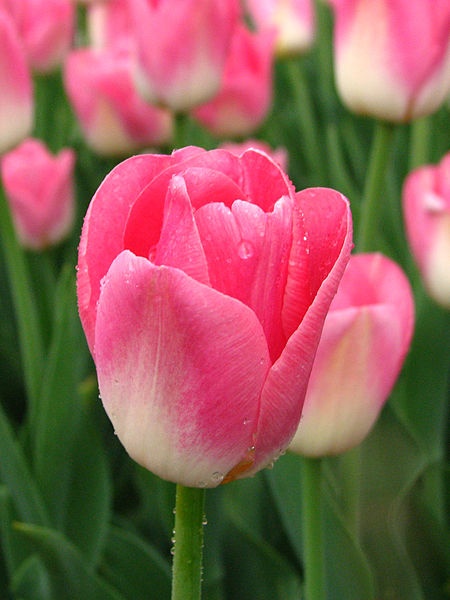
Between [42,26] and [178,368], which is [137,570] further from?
[42,26]

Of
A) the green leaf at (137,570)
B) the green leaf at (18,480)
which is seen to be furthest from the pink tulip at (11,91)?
the green leaf at (137,570)

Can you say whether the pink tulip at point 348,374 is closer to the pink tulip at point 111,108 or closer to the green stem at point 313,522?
the green stem at point 313,522

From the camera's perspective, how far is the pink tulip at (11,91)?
28.4 inches

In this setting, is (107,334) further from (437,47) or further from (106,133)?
(106,133)

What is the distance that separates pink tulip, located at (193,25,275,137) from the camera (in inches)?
42.0

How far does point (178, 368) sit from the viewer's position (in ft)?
0.98

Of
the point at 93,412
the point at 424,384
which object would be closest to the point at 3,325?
the point at 93,412

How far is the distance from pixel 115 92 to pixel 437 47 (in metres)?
0.47

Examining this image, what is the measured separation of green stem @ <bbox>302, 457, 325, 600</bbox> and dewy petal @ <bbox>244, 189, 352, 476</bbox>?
0.20 meters

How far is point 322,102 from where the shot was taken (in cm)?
158

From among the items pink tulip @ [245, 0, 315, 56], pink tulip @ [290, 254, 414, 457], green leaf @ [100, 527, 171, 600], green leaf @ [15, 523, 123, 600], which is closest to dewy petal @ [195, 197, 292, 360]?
pink tulip @ [290, 254, 414, 457]

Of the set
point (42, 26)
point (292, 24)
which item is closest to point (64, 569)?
point (42, 26)

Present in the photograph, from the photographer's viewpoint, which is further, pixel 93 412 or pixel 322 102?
pixel 322 102

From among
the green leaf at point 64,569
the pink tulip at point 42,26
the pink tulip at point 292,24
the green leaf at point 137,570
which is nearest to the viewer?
the green leaf at point 64,569
